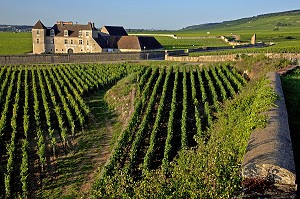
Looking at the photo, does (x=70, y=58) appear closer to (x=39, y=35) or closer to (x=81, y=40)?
(x=81, y=40)

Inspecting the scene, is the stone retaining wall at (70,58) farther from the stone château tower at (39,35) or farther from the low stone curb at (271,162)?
the low stone curb at (271,162)

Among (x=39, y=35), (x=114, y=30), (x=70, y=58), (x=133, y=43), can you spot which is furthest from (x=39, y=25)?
(x=70, y=58)

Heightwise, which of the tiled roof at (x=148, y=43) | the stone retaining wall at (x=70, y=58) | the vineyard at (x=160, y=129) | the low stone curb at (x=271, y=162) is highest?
the tiled roof at (x=148, y=43)

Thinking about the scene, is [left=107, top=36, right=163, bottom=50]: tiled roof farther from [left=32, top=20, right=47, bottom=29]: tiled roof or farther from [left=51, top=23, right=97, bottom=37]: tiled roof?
[left=32, top=20, right=47, bottom=29]: tiled roof

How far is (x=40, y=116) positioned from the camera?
2509 centimetres

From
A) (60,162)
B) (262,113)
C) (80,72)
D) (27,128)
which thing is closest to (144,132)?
(60,162)

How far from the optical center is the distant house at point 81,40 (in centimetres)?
5931

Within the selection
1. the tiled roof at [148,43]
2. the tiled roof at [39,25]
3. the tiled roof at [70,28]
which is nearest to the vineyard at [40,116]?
the tiled roof at [148,43]

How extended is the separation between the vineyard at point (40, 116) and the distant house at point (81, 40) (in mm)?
16420

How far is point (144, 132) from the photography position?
20109 mm

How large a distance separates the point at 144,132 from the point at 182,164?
12.8 meters

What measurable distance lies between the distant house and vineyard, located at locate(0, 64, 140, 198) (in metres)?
16.4

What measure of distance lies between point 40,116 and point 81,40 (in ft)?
127

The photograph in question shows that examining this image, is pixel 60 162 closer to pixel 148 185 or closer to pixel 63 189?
pixel 63 189
